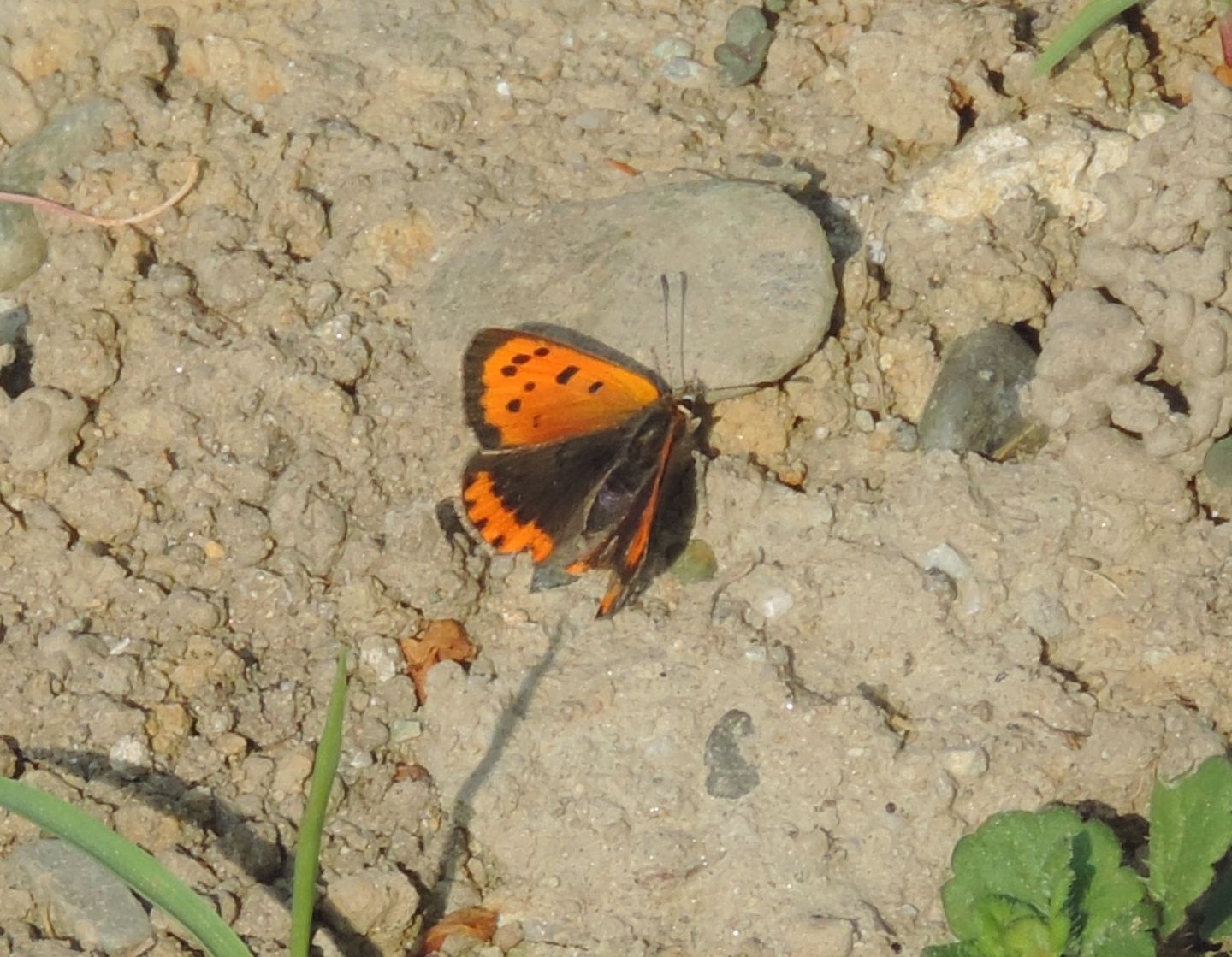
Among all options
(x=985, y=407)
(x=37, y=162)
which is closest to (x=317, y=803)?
(x=985, y=407)

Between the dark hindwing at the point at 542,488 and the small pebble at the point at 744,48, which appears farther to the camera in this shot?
the small pebble at the point at 744,48

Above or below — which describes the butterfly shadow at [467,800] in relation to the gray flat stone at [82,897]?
above

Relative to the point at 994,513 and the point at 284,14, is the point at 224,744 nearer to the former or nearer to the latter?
the point at 994,513

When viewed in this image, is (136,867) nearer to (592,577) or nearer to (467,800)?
(467,800)

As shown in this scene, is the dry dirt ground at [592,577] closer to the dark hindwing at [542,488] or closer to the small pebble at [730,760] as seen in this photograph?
the small pebble at [730,760]

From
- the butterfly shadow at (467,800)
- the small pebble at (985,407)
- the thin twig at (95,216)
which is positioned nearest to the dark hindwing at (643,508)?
the butterfly shadow at (467,800)

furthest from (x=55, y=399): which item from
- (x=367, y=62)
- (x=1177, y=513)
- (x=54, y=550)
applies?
(x=1177, y=513)
